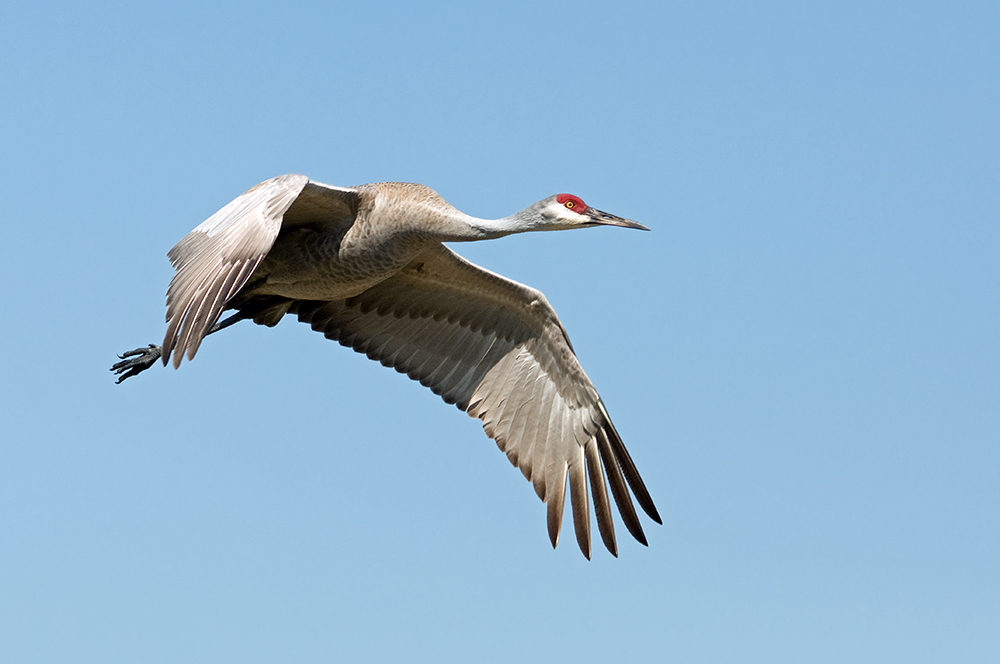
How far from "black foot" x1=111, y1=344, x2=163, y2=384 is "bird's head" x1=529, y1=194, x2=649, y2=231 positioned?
3539mm

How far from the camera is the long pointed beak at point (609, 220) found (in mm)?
9703

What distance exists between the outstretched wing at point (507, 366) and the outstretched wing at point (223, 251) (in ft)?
5.12

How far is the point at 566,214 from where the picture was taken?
31.5 feet

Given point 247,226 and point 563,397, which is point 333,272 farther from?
point 563,397

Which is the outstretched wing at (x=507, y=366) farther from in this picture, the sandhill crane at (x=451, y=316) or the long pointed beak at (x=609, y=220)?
the long pointed beak at (x=609, y=220)

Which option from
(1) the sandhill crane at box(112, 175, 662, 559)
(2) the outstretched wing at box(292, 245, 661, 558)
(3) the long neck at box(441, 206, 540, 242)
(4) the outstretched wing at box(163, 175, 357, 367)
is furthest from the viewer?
(2) the outstretched wing at box(292, 245, 661, 558)

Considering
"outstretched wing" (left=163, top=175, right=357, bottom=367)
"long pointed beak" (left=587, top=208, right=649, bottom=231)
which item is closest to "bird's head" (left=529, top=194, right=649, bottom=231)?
"long pointed beak" (left=587, top=208, right=649, bottom=231)

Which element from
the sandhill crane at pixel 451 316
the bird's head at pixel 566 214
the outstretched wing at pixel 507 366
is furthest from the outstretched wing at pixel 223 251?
the outstretched wing at pixel 507 366

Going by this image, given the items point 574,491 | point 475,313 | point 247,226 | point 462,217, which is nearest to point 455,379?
point 475,313

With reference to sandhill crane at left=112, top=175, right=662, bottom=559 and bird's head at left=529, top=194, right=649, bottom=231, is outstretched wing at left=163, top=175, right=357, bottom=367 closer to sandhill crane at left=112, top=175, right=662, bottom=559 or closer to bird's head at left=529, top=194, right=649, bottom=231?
sandhill crane at left=112, top=175, right=662, bottom=559

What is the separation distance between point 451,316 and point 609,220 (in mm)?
1919

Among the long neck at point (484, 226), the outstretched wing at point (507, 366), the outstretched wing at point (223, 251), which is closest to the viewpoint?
the outstretched wing at point (223, 251)

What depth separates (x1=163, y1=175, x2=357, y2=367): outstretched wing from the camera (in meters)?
8.48

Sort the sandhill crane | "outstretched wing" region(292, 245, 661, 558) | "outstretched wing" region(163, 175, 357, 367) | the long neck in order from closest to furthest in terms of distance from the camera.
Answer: "outstretched wing" region(163, 175, 357, 367), the long neck, the sandhill crane, "outstretched wing" region(292, 245, 661, 558)
